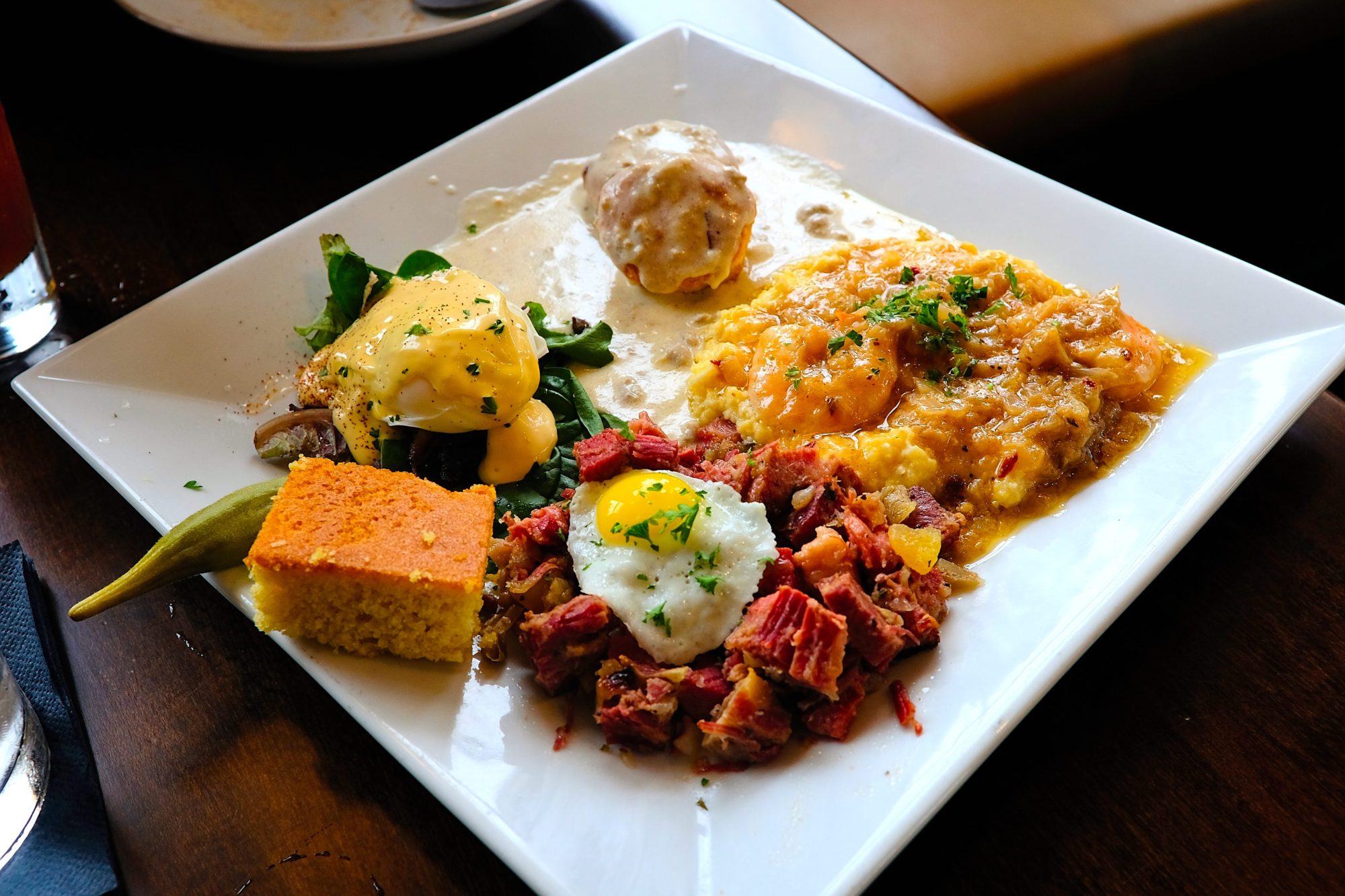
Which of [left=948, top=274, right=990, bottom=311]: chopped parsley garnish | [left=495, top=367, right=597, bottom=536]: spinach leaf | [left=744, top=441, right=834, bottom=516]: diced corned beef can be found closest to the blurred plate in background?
[left=495, top=367, right=597, bottom=536]: spinach leaf

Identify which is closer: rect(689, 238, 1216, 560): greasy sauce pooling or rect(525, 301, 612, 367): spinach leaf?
rect(689, 238, 1216, 560): greasy sauce pooling

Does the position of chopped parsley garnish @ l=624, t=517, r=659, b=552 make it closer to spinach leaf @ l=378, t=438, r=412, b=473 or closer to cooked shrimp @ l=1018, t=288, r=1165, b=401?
spinach leaf @ l=378, t=438, r=412, b=473

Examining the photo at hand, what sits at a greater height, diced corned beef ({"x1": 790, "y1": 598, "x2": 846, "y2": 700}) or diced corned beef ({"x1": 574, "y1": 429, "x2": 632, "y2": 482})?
diced corned beef ({"x1": 790, "y1": 598, "x2": 846, "y2": 700})

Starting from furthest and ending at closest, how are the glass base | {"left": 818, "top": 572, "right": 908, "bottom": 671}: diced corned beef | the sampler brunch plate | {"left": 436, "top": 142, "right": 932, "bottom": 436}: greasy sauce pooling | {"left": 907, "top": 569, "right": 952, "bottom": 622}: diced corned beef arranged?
{"left": 436, "top": 142, "right": 932, "bottom": 436}: greasy sauce pooling → the glass base → {"left": 907, "top": 569, "right": 952, "bottom": 622}: diced corned beef → {"left": 818, "top": 572, "right": 908, "bottom": 671}: diced corned beef → the sampler brunch plate

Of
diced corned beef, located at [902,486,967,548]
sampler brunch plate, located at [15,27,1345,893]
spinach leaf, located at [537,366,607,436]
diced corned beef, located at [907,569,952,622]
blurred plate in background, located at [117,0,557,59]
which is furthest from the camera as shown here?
blurred plate in background, located at [117,0,557,59]

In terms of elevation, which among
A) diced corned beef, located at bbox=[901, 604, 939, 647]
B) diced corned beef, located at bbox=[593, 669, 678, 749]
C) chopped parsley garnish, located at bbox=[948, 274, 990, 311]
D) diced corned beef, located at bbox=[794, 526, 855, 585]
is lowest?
diced corned beef, located at bbox=[593, 669, 678, 749]

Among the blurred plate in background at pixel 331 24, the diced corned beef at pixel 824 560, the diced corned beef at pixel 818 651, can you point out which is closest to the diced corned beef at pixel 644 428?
the diced corned beef at pixel 824 560

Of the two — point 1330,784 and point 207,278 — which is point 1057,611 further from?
point 207,278
